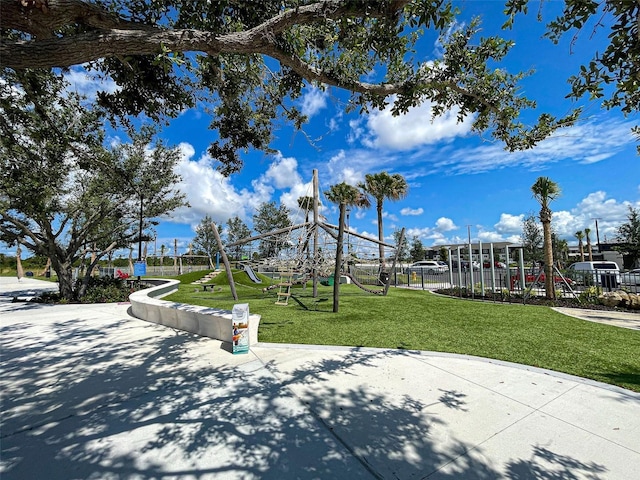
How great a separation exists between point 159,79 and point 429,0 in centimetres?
422

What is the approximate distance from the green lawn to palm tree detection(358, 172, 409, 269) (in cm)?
1637

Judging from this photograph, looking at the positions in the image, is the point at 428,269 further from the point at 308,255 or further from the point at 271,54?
the point at 271,54

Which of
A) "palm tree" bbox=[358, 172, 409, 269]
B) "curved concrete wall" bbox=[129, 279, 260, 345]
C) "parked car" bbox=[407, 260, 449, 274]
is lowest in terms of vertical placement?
"curved concrete wall" bbox=[129, 279, 260, 345]

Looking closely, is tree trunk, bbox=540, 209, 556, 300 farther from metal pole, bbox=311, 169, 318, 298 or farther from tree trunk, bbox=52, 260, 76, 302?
tree trunk, bbox=52, 260, 76, 302

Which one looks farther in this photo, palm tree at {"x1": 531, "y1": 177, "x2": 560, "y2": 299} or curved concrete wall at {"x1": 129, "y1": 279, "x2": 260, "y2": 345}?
palm tree at {"x1": 531, "y1": 177, "x2": 560, "y2": 299}

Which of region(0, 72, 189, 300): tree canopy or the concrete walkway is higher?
region(0, 72, 189, 300): tree canopy

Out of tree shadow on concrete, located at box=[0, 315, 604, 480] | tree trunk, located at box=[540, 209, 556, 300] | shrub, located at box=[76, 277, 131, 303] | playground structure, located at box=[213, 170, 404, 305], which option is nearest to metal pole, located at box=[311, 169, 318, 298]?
playground structure, located at box=[213, 170, 404, 305]

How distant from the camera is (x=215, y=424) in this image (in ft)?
10.0

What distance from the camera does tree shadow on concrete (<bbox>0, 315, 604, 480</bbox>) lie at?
2.41m

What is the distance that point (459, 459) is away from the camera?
2463 millimetres

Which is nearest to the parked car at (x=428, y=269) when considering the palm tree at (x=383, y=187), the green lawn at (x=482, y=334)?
the palm tree at (x=383, y=187)

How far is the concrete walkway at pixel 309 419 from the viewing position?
2418 millimetres

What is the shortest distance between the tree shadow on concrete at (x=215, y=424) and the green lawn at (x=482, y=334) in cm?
142

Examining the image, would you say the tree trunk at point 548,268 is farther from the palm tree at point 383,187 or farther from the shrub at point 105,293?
the shrub at point 105,293
